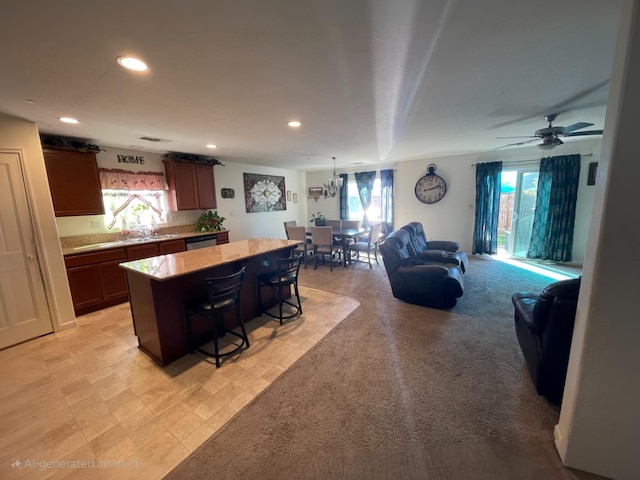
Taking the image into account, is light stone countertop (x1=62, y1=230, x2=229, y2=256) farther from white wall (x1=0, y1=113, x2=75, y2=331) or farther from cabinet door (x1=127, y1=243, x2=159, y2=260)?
white wall (x1=0, y1=113, x2=75, y2=331)

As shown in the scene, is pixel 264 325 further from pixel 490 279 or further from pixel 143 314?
pixel 490 279

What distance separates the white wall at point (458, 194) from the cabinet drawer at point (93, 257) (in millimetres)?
5744

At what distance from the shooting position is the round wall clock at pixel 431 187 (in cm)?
611

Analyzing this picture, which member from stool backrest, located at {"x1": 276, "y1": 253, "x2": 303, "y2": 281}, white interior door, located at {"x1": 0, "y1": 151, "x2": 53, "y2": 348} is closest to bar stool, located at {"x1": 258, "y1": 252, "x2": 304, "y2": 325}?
stool backrest, located at {"x1": 276, "y1": 253, "x2": 303, "y2": 281}

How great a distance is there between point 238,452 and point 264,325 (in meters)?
1.55

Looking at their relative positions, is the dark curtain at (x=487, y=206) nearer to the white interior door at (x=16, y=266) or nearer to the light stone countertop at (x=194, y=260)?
the light stone countertop at (x=194, y=260)

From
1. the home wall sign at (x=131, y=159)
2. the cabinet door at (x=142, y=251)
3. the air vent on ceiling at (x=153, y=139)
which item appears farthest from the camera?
the home wall sign at (x=131, y=159)

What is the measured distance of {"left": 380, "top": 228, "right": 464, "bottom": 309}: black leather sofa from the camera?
10.5ft

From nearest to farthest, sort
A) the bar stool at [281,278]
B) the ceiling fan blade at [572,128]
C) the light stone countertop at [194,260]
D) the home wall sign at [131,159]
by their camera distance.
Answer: the light stone countertop at [194,260], the ceiling fan blade at [572,128], the bar stool at [281,278], the home wall sign at [131,159]

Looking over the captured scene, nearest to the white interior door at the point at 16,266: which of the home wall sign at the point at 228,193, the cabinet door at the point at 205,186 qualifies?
the cabinet door at the point at 205,186

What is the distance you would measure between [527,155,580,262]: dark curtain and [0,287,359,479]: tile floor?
5.20m

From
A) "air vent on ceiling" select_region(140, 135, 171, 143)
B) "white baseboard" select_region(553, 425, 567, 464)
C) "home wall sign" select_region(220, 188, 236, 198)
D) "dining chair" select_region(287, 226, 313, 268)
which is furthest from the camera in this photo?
"home wall sign" select_region(220, 188, 236, 198)

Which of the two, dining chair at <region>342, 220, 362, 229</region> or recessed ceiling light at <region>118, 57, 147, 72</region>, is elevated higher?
recessed ceiling light at <region>118, 57, 147, 72</region>

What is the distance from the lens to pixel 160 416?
1774 mm
